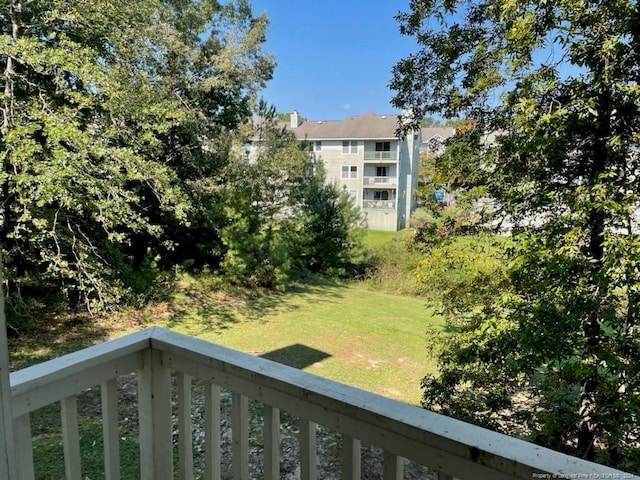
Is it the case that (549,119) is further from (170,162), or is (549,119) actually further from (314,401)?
(170,162)

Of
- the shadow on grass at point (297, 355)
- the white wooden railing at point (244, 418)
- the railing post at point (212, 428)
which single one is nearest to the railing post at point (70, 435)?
the white wooden railing at point (244, 418)

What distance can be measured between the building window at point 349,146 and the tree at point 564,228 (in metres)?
13.3

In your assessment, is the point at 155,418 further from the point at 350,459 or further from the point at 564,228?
the point at 564,228

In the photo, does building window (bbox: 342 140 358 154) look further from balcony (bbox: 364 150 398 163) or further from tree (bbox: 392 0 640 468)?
tree (bbox: 392 0 640 468)

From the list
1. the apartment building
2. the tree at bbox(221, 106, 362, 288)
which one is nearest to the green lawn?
the tree at bbox(221, 106, 362, 288)

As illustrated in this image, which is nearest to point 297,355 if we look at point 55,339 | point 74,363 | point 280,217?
point 55,339

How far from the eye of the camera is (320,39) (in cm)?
363

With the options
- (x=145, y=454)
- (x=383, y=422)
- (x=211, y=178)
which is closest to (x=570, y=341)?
(x=383, y=422)

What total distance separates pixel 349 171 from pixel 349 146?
0.93 m

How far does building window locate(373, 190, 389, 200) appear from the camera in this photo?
16094 mm

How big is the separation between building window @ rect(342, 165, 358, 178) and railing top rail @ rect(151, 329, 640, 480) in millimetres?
15451

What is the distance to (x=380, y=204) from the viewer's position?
1556 centimetres

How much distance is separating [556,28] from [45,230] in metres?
4.87

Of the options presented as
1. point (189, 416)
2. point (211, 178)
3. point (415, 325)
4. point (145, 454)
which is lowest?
point (415, 325)
